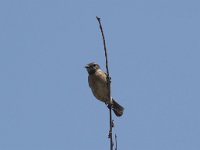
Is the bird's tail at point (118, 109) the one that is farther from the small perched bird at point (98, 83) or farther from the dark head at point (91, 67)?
the dark head at point (91, 67)

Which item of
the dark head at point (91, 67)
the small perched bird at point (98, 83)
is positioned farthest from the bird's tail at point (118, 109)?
the dark head at point (91, 67)

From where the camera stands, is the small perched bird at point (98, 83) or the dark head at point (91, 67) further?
the dark head at point (91, 67)

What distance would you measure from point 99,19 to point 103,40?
0.24m

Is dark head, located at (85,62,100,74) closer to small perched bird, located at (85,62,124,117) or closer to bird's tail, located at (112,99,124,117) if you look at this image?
small perched bird, located at (85,62,124,117)

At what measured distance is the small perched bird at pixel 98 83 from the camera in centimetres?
846

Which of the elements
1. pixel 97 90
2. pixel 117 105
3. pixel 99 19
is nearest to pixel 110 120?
pixel 99 19

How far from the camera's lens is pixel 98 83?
8.56 metres

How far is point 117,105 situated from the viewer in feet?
29.8

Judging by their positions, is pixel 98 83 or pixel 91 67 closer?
pixel 98 83

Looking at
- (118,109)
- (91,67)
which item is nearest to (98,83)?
(91,67)

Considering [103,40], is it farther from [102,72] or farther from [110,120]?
[102,72]

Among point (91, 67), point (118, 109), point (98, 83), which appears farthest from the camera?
point (91, 67)

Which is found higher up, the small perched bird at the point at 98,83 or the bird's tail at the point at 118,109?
the small perched bird at the point at 98,83

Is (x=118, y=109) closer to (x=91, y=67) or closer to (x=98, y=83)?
(x=98, y=83)
